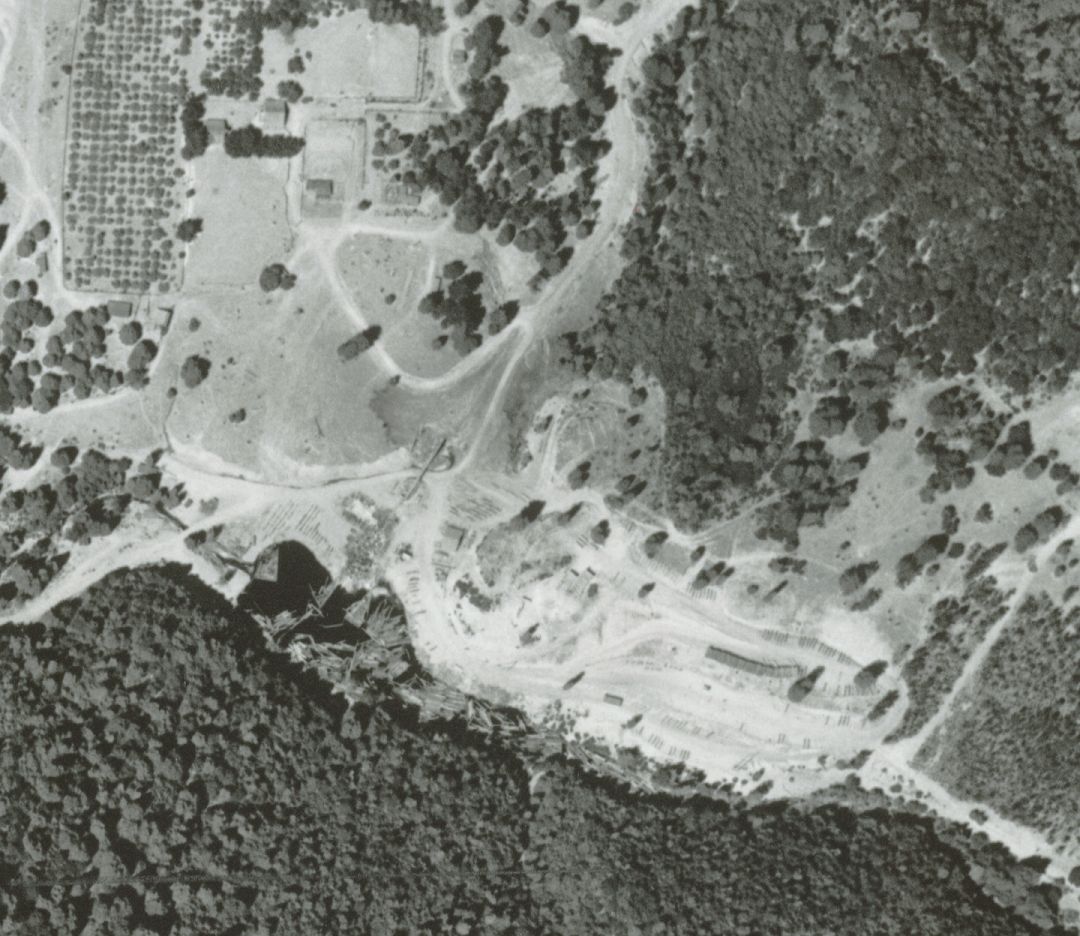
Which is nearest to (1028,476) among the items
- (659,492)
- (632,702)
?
(659,492)

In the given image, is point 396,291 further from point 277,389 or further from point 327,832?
point 327,832

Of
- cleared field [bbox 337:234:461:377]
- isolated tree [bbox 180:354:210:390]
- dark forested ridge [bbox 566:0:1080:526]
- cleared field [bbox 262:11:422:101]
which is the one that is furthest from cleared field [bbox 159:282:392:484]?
dark forested ridge [bbox 566:0:1080:526]

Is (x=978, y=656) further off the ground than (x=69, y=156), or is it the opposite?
(x=69, y=156)

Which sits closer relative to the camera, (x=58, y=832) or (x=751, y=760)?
(x=58, y=832)

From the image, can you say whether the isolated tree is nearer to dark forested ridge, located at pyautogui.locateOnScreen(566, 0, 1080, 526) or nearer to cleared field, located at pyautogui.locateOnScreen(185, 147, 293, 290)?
cleared field, located at pyautogui.locateOnScreen(185, 147, 293, 290)

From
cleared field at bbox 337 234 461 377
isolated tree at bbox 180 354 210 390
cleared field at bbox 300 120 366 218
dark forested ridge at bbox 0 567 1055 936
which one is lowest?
dark forested ridge at bbox 0 567 1055 936

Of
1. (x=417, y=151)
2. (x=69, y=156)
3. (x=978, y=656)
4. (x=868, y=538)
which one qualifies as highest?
(x=417, y=151)

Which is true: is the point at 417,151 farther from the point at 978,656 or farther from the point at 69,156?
the point at 978,656
